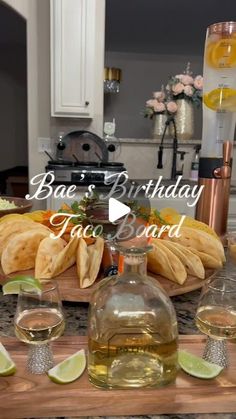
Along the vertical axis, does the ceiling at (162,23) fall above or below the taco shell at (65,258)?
above

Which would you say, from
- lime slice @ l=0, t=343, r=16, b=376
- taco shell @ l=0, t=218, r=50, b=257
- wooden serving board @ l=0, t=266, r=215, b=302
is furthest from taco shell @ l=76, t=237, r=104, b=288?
lime slice @ l=0, t=343, r=16, b=376

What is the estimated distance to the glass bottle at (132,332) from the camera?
0.48 meters

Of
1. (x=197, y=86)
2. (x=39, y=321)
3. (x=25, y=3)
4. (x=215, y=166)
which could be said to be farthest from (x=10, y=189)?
(x=39, y=321)

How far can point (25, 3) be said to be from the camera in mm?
2826

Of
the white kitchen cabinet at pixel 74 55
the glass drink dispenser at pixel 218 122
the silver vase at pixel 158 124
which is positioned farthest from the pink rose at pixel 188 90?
the glass drink dispenser at pixel 218 122

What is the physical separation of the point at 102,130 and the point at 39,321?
2.67 m

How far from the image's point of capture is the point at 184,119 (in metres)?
2.85

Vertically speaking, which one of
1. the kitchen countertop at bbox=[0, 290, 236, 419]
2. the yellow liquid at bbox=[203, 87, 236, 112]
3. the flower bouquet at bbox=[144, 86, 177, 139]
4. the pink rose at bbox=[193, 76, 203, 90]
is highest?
the pink rose at bbox=[193, 76, 203, 90]

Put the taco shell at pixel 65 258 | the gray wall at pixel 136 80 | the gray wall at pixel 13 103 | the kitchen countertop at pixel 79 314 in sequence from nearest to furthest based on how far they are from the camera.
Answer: the kitchen countertop at pixel 79 314 → the taco shell at pixel 65 258 → the gray wall at pixel 13 103 → the gray wall at pixel 136 80

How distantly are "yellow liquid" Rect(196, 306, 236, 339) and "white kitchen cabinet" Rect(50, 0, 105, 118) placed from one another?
8.07ft

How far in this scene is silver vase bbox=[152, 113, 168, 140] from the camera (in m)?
2.91

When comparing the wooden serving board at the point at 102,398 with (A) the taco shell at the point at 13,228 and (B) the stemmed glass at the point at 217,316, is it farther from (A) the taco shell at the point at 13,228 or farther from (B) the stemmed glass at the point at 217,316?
(A) the taco shell at the point at 13,228

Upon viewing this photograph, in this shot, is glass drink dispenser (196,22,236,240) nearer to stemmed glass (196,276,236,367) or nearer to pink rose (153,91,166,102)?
stemmed glass (196,276,236,367)

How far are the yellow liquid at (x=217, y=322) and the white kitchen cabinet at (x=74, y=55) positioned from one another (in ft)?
8.07
